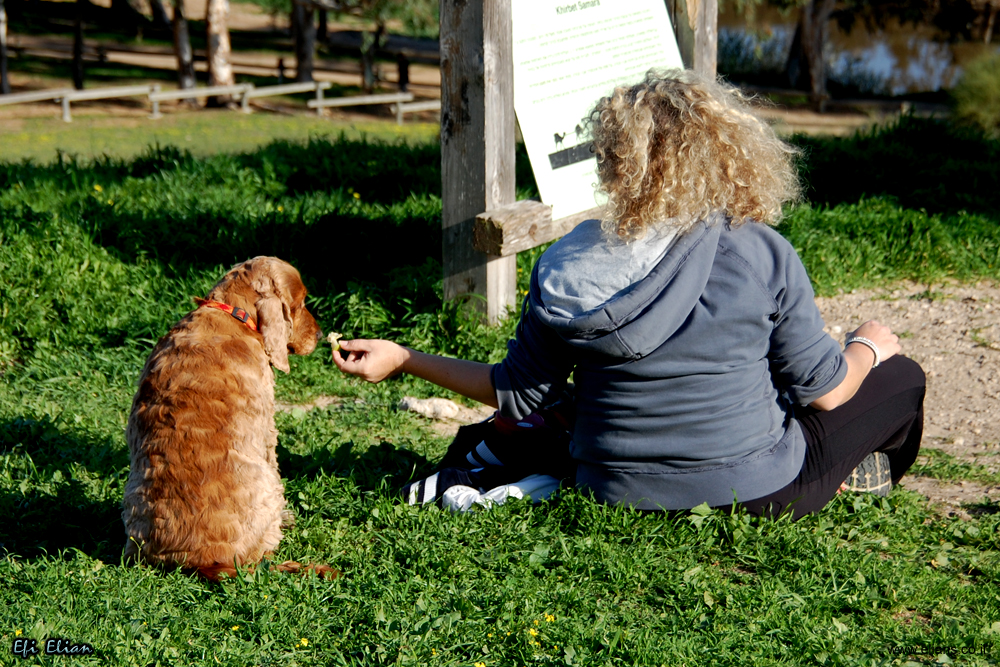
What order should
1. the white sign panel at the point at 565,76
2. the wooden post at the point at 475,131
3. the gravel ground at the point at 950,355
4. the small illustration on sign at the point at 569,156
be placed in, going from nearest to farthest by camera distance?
the gravel ground at the point at 950,355 → the wooden post at the point at 475,131 → the white sign panel at the point at 565,76 → the small illustration on sign at the point at 569,156

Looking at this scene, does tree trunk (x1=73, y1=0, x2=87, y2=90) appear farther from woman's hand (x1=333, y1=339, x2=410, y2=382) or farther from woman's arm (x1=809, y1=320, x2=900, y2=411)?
woman's arm (x1=809, y1=320, x2=900, y2=411)

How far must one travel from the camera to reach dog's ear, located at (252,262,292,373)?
342cm

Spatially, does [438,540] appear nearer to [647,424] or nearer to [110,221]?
[647,424]

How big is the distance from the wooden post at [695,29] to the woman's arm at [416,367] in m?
3.94

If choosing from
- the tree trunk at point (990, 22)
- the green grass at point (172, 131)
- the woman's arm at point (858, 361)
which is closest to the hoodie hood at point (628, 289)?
the woman's arm at point (858, 361)

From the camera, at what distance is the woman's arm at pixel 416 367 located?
3135mm

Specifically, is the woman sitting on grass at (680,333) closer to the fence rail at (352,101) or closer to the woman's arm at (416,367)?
the woman's arm at (416,367)

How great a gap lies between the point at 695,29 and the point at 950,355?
2784 millimetres

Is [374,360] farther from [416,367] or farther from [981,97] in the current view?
[981,97]

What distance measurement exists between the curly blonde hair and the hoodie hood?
0.20ft

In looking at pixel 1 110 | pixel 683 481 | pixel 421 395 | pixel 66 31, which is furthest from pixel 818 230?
pixel 66 31

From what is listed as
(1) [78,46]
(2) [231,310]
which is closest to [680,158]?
(2) [231,310]

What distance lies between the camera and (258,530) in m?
3.01

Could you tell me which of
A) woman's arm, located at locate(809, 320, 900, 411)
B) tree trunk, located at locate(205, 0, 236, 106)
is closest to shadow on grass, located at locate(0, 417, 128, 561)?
woman's arm, located at locate(809, 320, 900, 411)
